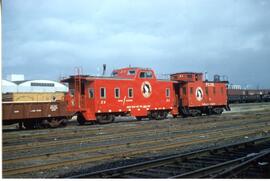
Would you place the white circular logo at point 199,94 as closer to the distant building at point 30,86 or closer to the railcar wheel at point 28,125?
the railcar wheel at point 28,125

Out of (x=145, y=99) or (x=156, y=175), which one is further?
(x=145, y=99)

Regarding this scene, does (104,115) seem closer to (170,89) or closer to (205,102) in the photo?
(170,89)

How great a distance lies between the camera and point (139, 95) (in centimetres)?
2258

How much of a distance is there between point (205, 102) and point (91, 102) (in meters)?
10.3

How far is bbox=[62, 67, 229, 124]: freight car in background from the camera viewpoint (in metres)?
20.6

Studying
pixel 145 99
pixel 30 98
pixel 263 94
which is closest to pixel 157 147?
pixel 145 99

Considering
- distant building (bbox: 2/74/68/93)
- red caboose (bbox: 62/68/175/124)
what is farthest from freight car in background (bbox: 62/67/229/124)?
distant building (bbox: 2/74/68/93)

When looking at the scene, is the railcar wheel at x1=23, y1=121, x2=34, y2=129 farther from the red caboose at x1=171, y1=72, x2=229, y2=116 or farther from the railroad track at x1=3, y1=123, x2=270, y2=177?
the red caboose at x1=171, y1=72, x2=229, y2=116

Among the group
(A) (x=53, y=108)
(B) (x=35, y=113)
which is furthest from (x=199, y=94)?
(B) (x=35, y=113)

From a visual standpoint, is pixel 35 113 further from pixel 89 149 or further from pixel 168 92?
pixel 168 92

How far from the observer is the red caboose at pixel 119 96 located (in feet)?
67.3

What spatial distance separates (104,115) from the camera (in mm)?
Result: 21203

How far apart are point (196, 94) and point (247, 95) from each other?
27.3 metres

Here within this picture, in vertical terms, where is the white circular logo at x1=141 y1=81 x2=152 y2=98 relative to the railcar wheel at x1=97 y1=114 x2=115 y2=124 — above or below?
above
